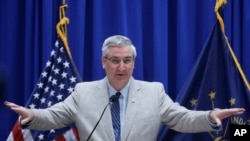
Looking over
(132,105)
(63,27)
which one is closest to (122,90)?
(132,105)

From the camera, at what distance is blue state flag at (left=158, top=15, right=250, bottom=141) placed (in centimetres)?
271

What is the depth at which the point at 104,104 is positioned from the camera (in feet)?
8.15

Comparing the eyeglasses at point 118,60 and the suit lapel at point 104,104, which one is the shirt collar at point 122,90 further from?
the eyeglasses at point 118,60

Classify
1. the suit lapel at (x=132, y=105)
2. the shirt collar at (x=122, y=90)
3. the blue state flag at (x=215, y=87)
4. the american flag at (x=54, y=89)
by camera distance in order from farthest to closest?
the american flag at (x=54, y=89)
the blue state flag at (x=215, y=87)
the shirt collar at (x=122, y=90)
the suit lapel at (x=132, y=105)

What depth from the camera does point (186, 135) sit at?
2777 millimetres

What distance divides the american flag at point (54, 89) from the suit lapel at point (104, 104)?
405 mm

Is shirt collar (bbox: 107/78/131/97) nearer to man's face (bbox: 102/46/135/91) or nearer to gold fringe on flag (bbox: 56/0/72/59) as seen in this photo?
man's face (bbox: 102/46/135/91)

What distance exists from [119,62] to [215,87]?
0.78m

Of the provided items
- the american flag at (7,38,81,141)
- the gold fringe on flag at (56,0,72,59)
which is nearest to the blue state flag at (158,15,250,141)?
the american flag at (7,38,81,141)

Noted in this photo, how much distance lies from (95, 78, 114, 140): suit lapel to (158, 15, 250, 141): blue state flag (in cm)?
56

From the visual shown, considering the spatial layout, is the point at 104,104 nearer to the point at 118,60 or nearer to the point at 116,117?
the point at 116,117

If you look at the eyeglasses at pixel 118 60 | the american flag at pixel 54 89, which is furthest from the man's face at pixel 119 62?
the american flag at pixel 54 89

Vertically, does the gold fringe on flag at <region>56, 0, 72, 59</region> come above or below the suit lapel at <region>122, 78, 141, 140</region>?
above

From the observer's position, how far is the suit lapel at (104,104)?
2.39 metres
